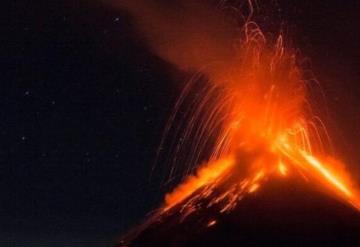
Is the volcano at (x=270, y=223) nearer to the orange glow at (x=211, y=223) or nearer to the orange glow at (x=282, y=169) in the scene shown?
the orange glow at (x=211, y=223)

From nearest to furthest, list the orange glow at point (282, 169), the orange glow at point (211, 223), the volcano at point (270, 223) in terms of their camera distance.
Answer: the volcano at point (270, 223), the orange glow at point (211, 223), the orange glow at point (282, 169)

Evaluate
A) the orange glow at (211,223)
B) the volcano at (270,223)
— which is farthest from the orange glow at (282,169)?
the orange glow at (211,223)

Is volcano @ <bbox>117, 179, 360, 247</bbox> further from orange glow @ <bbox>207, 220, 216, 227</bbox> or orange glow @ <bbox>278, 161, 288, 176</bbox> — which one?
orange glow @ <bbox>278, 161, 288, 176</bbox>

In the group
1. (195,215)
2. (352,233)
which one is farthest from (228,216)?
(352,233)

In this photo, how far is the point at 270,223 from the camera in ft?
165

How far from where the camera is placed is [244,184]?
5641 centimetres

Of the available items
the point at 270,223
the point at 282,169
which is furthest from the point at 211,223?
the point at 282,169

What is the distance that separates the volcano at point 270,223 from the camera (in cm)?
4925

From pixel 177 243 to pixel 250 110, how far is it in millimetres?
10566

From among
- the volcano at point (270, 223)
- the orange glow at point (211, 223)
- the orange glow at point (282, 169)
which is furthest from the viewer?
the orange glow at point (282, 169)

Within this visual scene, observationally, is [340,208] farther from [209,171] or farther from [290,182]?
[209,171]

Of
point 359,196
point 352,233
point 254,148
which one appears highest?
point 254,148

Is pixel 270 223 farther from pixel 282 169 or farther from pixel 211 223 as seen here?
pixel 282 169

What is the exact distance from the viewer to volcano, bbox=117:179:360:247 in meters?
49.2
